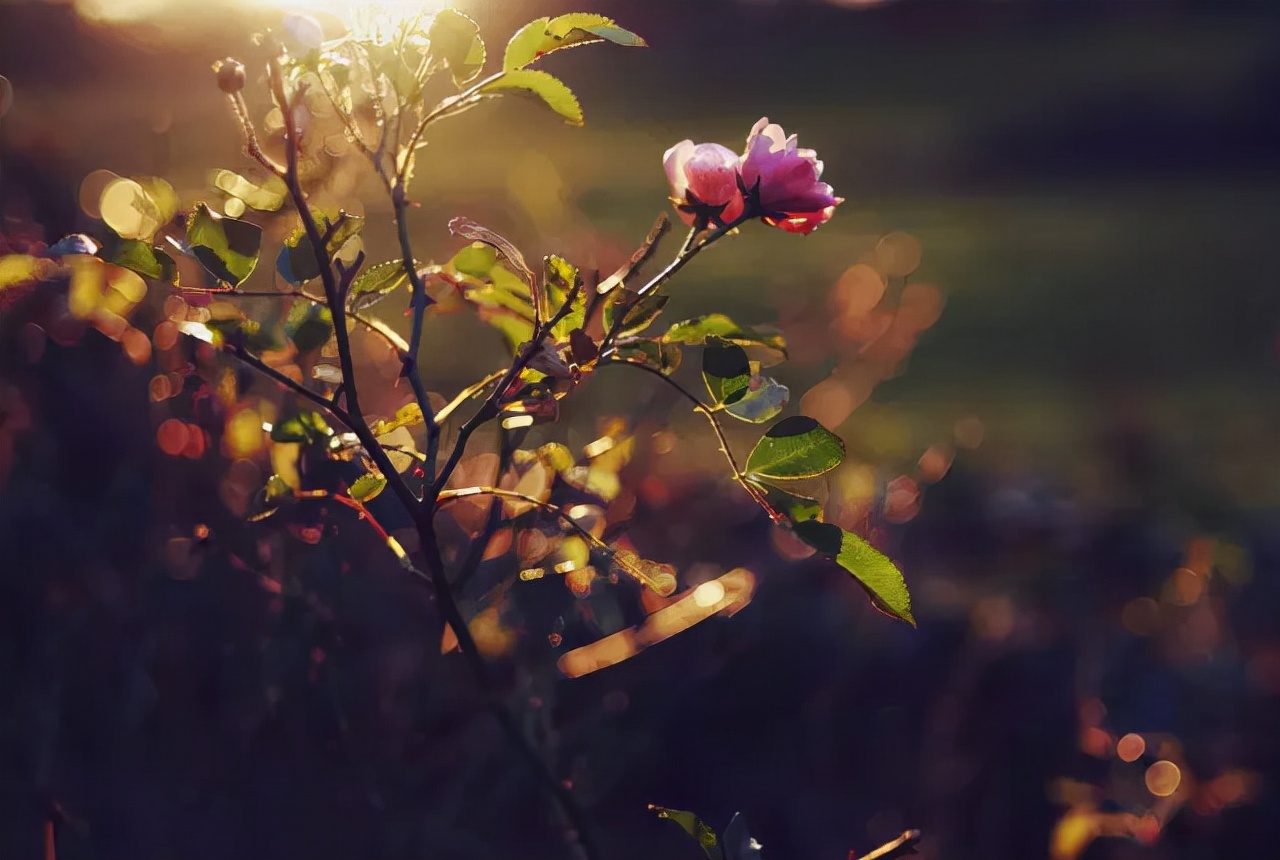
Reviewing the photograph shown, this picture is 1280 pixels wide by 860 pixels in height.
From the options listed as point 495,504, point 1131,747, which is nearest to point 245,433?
point 495,504

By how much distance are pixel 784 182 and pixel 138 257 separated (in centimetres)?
37

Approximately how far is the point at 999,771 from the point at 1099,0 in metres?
10.2

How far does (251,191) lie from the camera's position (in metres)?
0.71

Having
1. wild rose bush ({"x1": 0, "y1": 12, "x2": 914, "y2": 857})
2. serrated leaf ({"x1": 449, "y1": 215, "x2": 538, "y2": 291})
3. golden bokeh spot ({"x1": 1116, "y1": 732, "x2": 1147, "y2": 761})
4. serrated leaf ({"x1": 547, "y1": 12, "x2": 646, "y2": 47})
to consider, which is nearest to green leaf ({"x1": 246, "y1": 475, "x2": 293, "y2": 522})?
wild rose bush ({"x1": 0, "y1": 12, "x2": 914, "y2": 857})

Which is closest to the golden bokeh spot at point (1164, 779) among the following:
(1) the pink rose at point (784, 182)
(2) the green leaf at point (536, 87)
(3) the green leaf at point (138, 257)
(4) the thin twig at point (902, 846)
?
(4) the thin twig at point (902, 846)

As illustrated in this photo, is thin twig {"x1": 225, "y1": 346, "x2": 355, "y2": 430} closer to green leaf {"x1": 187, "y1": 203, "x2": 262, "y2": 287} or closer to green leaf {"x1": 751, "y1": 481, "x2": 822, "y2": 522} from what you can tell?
green leaf {"x1": 187, "y1": 203, "x2": 262, "y2": 287}

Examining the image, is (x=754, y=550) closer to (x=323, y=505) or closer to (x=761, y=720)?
(x=761, y=720)

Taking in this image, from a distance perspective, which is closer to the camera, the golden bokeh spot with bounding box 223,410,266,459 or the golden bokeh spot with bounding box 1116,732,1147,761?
the golden bokeh spot with bounding box 223,410,266,459

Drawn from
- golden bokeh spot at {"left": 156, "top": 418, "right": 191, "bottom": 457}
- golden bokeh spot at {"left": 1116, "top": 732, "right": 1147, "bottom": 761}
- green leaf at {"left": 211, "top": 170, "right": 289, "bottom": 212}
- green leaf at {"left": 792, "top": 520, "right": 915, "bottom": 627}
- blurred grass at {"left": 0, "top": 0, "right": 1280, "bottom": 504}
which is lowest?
blurred grass at {"left": 0, "top": 0, "right": 1280, "bottom": 504}

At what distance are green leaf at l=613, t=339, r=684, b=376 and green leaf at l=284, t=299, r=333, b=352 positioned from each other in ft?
0.63

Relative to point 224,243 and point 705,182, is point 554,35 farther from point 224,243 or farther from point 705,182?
point 224,243

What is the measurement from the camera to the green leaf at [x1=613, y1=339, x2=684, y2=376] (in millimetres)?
659

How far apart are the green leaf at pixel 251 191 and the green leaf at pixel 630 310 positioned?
23 centimetres

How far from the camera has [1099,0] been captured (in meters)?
9.73
